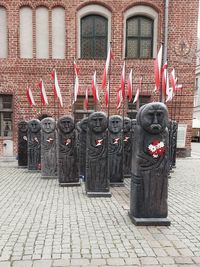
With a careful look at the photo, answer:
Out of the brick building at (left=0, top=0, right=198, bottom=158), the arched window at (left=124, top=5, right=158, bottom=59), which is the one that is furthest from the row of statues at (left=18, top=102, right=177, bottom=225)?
the arched window at (left=124, top=5, right=158, bottom=59)

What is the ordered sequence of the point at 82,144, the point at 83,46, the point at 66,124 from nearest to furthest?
the point at 66,124
the point at 82,144
the point at 83,46

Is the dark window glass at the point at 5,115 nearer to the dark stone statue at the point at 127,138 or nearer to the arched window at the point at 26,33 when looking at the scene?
the arched window at the point at 26,33

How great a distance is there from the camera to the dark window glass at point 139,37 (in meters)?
14.5

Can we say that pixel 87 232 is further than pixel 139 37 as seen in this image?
No

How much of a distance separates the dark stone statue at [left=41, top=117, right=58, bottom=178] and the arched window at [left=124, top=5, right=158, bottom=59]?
22.5ft

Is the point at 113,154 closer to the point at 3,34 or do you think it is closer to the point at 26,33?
the point at 26,33

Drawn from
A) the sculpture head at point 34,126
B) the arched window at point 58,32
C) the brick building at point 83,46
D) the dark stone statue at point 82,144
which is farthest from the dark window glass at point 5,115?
the dark stone statue at point 82,144

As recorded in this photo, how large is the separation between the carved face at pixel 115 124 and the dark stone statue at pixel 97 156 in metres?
1.38

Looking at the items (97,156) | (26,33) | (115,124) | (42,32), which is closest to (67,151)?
(97,156)

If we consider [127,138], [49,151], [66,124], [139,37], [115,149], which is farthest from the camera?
[139,37]

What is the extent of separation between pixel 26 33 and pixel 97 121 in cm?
923

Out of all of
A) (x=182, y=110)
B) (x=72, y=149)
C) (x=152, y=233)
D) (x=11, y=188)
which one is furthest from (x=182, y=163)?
(x=152, y=233)

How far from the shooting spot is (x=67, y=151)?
316 inches

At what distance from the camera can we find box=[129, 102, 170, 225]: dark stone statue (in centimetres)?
500
